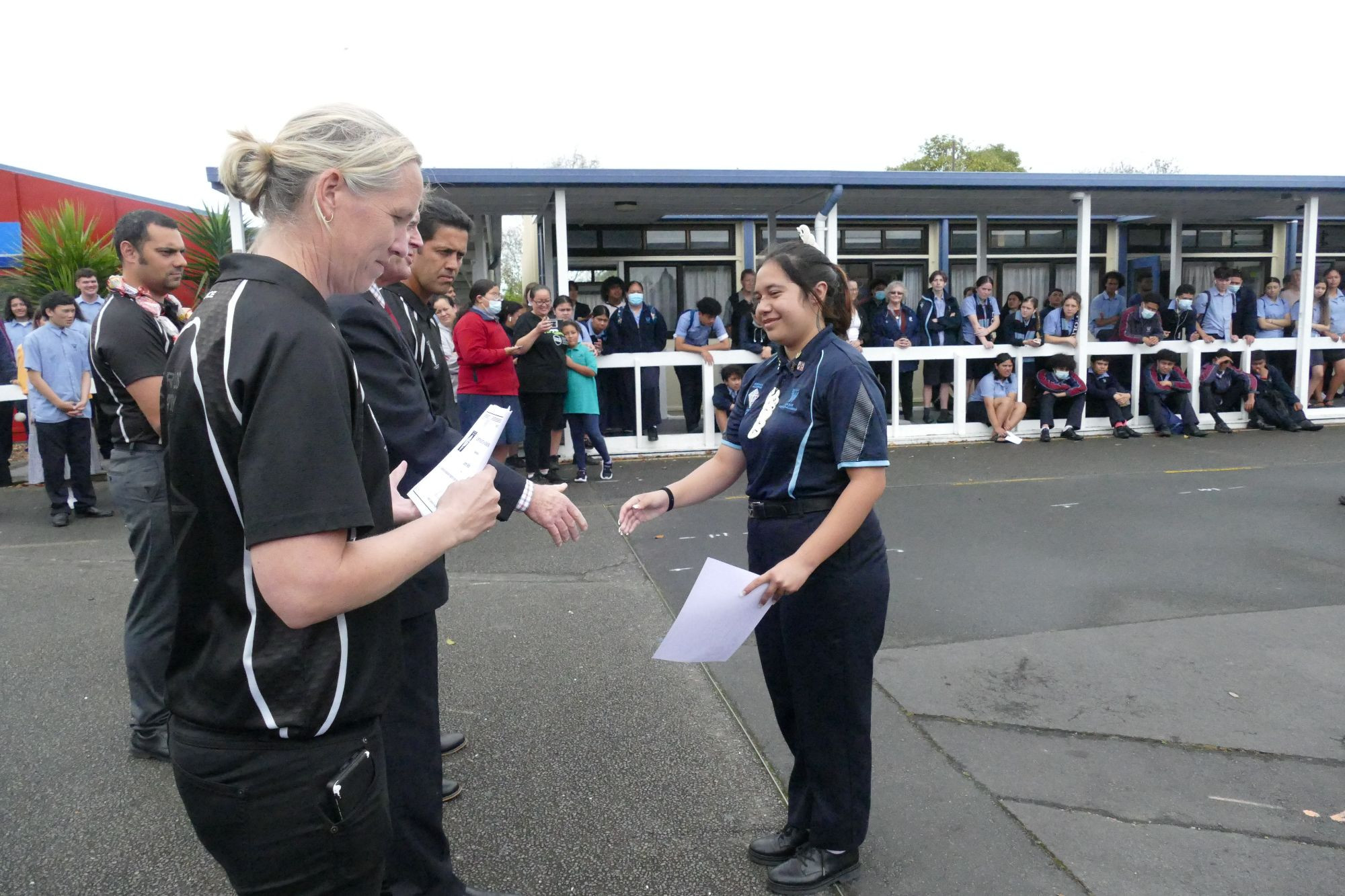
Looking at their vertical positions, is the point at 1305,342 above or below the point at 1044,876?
above

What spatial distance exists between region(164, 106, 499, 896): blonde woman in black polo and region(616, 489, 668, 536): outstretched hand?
1.32 metres

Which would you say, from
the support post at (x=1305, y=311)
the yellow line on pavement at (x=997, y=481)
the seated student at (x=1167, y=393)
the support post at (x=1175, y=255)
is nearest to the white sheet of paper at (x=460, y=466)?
the yellow line on pavement at (x=997, y=481)

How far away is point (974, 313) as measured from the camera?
459 inches

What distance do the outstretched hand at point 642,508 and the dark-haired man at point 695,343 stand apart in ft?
26.4

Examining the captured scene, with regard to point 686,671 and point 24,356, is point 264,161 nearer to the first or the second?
point 686,671

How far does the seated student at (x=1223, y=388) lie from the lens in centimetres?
1163

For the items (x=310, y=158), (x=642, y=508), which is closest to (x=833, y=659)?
(x=642, y=508)

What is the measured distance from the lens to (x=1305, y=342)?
476 inches

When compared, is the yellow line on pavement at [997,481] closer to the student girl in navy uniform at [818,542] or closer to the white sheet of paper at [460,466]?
the student girl in navy uniform at [818,542]

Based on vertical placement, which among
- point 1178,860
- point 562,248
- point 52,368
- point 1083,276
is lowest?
point 1178,860

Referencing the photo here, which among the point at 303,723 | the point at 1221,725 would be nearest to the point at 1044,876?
the point at 1221,725

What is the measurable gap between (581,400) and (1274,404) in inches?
351

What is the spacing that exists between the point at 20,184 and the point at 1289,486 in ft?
58.0

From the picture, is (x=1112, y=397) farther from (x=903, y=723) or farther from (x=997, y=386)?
(x=903, y=723)
